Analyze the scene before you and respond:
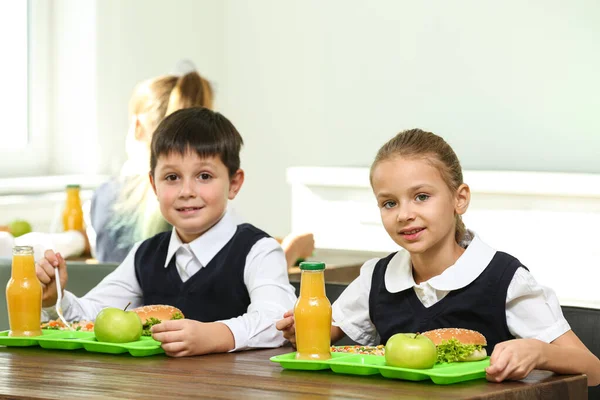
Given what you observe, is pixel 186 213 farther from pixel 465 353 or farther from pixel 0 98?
pixel 0 98

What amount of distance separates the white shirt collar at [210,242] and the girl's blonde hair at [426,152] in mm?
449

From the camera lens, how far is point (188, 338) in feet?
5.86

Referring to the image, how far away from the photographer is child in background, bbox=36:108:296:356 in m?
2.10

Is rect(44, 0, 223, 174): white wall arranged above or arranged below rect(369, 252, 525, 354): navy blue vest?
above

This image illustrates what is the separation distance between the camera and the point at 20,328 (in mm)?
1953

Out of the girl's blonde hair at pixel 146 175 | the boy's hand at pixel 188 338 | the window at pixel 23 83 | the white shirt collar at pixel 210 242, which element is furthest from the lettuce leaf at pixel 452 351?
the window at pixel 23 83

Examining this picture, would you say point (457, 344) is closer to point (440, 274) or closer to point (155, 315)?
point (440, 274)

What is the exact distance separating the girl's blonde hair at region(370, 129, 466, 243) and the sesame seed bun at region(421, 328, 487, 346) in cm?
29

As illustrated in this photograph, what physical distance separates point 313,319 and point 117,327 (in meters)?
0.39

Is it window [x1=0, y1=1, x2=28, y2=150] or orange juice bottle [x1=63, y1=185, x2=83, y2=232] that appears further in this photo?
window [x1=0, y1=1, x2=28, y2=150]

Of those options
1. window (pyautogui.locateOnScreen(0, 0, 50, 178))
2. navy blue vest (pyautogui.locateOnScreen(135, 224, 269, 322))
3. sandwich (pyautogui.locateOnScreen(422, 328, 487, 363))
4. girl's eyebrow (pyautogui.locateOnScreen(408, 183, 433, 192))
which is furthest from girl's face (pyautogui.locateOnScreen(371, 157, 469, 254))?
window (pyautogui.locateOnScreen(0, 0, 50, 178))

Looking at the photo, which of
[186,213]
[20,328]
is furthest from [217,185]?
[20,328]

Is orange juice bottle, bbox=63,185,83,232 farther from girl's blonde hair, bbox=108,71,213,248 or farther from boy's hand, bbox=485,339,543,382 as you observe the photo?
boy's hand, bbox=485,339,543,382

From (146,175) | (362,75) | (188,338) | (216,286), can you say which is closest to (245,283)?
(216,286)
